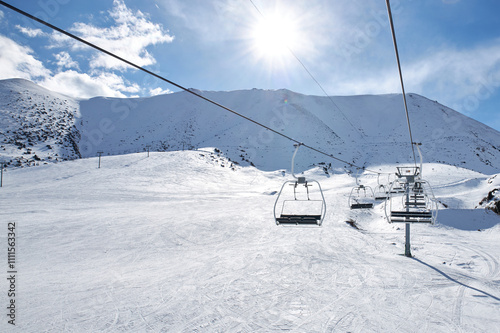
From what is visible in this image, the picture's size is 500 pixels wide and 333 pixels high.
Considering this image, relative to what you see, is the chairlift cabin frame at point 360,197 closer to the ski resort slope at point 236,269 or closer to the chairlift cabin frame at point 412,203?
the ski resort slope at point 236,269

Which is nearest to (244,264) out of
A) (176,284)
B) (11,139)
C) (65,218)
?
(176,284)

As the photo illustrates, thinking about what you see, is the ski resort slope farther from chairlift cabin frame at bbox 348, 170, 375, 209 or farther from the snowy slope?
the snowy slope

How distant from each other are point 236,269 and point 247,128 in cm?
5504

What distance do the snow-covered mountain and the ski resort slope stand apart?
93.7 ft

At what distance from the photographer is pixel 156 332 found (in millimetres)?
5887

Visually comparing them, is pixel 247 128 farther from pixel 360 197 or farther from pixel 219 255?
pixel 219 255

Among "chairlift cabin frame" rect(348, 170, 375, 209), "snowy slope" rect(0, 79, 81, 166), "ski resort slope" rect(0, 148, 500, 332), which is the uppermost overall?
"snowy slope" rect(0, 79, 81, 166)

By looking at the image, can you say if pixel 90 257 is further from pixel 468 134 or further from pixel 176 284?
pixel 468 134

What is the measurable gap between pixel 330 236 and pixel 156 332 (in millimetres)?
10951

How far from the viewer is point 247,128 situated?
207ft

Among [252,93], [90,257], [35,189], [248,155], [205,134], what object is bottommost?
[90,257]

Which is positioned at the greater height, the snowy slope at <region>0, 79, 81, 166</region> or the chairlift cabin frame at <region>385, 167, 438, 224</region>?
the snowy slope at <region>0, 79, 81, 166</region>

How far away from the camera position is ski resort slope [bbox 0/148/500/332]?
6438 mm

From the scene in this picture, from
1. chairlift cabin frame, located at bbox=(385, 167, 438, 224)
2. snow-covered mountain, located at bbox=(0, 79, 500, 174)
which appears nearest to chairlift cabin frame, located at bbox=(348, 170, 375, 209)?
chairlift cabin frame, located at bbox=(385, 167, 438, 224)
